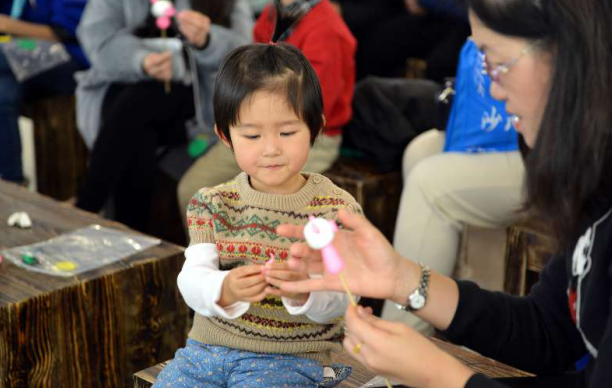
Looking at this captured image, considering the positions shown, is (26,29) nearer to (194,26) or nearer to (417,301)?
(194,26)

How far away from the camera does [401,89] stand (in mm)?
2316

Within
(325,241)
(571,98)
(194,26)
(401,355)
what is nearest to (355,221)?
(325,241)

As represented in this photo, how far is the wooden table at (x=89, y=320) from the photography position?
148cm

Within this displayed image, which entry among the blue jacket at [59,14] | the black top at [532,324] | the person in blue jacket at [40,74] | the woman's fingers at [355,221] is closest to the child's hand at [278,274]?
the woman's fingers at [355,221]

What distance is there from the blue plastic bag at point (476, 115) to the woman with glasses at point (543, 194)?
87cm

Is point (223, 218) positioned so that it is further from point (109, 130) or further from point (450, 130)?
point (109, 130)

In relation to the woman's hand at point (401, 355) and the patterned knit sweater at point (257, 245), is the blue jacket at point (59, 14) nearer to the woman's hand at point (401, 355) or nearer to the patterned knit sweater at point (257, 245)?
the patterned knit sweater at point (257, 245)

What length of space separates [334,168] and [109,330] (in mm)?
884

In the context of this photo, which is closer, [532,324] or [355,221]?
[355,221]

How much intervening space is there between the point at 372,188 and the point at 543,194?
4.17ft

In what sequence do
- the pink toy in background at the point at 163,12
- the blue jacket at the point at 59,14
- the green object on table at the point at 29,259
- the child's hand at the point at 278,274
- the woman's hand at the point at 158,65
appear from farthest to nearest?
the blue jacket at the point at 59,14 → the woman's hand at the point at 158,65 → the pink toy in background at the point at 163,12 → the green object on table at the point at 29,259 → the child's hand at the point at 278,274

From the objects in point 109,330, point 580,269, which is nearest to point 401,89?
point 109,330

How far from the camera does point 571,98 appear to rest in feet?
2.90

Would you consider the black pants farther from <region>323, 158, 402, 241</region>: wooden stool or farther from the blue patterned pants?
the blue patterned pants
